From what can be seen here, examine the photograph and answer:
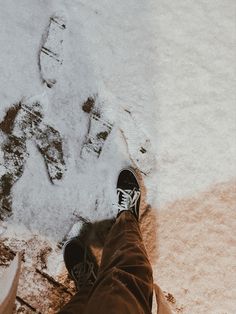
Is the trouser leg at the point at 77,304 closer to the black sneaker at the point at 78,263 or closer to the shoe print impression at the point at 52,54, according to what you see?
the black sneaker at the point at 78,263

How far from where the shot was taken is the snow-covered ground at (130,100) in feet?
4.26

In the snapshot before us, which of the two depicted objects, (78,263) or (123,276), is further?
(78,263)

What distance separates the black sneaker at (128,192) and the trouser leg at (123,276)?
28 millimetres

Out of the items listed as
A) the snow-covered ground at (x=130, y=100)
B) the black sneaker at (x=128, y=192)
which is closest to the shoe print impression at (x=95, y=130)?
the snow-covered ground at (x=130, y=100)

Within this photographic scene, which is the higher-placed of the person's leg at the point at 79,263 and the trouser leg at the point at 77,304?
the trouser leg at the point at 77,304

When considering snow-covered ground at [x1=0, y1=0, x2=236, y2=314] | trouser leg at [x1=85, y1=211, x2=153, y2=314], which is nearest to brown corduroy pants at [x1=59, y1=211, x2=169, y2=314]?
trouser leg at [x1=85, y1=211, x2=153, y2=314]

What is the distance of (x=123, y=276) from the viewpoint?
1.04 metres

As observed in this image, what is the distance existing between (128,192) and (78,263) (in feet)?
0.96

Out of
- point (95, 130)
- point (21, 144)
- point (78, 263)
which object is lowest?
point (78, 263)

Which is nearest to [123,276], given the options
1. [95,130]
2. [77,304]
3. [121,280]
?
[121,280]

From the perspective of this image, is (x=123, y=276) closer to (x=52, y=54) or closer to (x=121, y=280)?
(x=121, y=280)

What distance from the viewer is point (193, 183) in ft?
4.27

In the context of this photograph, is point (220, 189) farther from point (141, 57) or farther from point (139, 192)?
point (141, 57)

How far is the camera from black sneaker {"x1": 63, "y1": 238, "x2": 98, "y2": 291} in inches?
51.1
